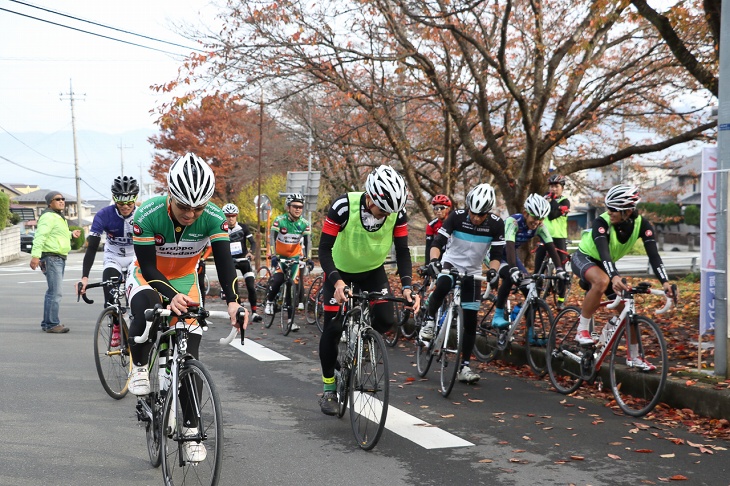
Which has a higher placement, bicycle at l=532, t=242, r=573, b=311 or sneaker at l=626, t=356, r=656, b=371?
bicycle at l=532, t=242, r=573, b=311

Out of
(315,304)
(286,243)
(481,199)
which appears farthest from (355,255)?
(315,304)

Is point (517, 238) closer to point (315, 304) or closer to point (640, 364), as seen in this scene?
point (640, 364)

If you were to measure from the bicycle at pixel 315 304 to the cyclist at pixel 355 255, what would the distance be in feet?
17.7

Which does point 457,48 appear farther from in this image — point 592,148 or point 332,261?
point 332,261

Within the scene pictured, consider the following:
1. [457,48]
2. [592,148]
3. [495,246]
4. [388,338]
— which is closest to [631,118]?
[592,148]

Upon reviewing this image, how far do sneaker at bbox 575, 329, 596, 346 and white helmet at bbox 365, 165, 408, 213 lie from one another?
273 cm

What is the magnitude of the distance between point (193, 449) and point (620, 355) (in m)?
Answer: 4.48

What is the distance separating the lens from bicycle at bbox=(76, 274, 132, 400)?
22.7 feet

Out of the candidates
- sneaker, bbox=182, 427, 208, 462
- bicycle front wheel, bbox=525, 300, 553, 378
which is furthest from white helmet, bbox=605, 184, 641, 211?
sneaker, bbox=182, 427, 208, 462

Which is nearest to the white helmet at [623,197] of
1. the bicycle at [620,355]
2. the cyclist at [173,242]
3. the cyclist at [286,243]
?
the bicycle at [620,355]

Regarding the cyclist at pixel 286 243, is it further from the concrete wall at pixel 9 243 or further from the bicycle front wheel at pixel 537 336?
the concrete wall at pixel 9 243

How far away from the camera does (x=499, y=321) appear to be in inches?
342

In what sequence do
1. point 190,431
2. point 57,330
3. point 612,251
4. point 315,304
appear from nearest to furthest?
point 190,431, point 612,251, point 57,330, point 315,304

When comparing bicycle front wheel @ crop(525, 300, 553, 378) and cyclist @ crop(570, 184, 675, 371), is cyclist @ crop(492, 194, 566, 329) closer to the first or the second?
bicycle front wheel @ crop(525, 300, 553, 378)
